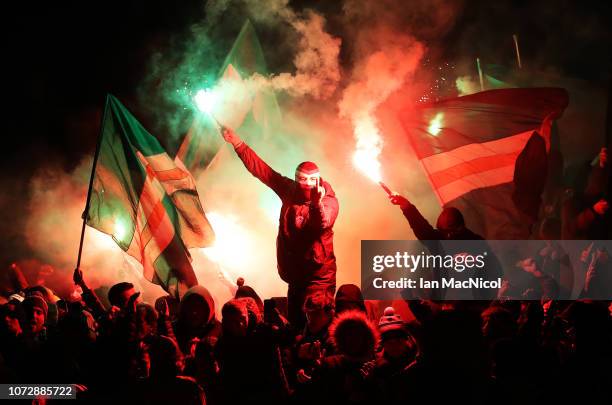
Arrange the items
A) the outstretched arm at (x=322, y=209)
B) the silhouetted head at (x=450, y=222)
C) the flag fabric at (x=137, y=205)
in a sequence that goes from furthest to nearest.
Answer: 1. the flag fabric at (x=137, y=205)
2. the outstretched arm at (x=322, y=209)
3. the silhouetted head at (x=450, y=222)

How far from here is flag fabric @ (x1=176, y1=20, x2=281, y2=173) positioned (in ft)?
32.1

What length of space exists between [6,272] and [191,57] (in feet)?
15.5

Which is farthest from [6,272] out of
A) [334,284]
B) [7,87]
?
[334,284]

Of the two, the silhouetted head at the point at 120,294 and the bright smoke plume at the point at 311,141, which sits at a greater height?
the bright smoke plume at the point at 311,141

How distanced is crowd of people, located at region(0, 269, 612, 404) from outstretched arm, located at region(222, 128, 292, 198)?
3.68 meters

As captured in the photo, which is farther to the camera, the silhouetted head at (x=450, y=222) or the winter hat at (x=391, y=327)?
the silhouetted head at (x=450, y=222)

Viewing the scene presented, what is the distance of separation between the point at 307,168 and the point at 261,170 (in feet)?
2.55

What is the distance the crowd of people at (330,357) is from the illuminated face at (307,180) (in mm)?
3352

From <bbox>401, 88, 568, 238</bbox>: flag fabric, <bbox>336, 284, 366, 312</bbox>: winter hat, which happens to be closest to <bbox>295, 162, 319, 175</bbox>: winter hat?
<bbox>401, 88, 568, 238</bbox>: flag fabric

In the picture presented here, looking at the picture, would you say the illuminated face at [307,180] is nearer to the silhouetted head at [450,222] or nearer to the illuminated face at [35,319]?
the silhouetted head at [450,222]

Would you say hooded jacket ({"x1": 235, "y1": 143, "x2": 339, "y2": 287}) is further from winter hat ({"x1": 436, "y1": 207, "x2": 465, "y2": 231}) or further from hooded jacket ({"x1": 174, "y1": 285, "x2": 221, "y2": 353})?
hooded jacket ({"x1": 174, "y1": 285, "x2": 221, "y2": 353})

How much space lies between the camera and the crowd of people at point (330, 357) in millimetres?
4148

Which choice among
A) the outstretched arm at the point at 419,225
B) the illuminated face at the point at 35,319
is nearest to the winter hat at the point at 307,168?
the outstretched arm at the point at 419,225

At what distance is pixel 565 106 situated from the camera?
9.41m
